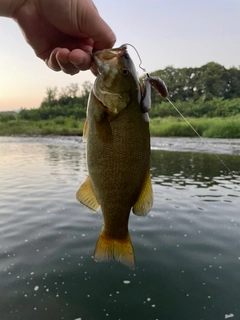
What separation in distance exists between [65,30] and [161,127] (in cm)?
3466

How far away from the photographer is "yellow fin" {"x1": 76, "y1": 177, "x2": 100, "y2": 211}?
7.02ft

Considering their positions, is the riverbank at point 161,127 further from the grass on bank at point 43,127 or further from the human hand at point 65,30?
the human hand at point 65,30

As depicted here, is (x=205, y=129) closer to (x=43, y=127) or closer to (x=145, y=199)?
(x=43, y=127)

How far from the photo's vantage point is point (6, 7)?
102 inches

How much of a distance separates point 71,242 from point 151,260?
5.30 ft

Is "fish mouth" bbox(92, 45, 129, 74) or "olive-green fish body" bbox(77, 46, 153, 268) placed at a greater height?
"fish mouth" bbox(92, 45, 129, 74)

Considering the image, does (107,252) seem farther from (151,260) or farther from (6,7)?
(151,260)

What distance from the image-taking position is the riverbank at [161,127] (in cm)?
3212

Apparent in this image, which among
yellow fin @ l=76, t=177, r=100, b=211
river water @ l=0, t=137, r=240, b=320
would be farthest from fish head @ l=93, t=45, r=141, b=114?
river water @ l=0, t=137, r=240, b=320

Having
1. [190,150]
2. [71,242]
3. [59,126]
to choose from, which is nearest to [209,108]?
[59,126]

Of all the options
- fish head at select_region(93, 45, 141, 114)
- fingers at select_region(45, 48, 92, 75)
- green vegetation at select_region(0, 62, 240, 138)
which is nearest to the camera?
fish head at select_region(93, 45, 141, 114)

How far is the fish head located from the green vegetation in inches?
1218

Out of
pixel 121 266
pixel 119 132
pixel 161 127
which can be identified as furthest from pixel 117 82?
pixel 161 127

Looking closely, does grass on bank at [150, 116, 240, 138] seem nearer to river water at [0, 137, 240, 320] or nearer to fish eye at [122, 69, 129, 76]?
river water at [0, 137, 240, 320]
